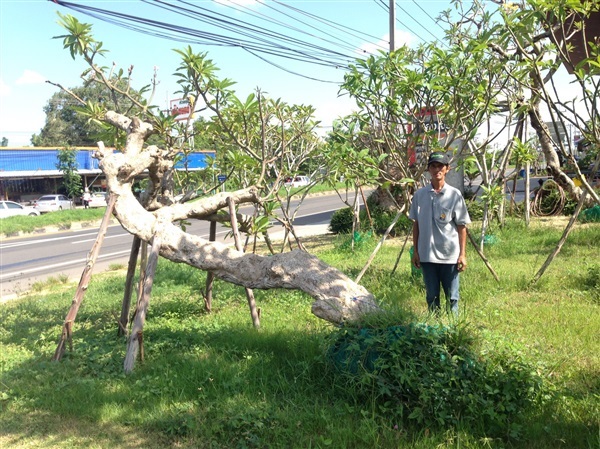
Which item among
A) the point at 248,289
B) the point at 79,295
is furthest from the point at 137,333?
the point at 248,289

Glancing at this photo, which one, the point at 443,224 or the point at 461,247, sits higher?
the point at 443,224

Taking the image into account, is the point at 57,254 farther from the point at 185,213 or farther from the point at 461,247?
the point at 461,247

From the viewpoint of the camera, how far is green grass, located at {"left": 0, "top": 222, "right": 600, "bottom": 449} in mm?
3109

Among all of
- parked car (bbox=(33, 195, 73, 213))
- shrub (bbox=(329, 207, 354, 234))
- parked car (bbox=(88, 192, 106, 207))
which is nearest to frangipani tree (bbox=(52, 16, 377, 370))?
shrub (bbox=(329, 207, 354, 234))

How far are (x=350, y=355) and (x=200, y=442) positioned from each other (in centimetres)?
111

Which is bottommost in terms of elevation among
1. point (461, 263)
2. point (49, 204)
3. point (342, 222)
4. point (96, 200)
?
point (49, 204)

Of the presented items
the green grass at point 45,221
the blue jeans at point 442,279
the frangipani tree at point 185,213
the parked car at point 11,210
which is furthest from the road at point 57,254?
the parked car at point 11,210

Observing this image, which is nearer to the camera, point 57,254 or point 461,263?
point 461,263

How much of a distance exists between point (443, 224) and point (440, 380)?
1.75 metres

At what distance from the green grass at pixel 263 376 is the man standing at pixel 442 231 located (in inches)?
16.8

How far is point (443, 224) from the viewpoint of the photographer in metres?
4.50

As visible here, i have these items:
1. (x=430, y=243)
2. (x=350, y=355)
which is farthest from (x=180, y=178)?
(x=350, y=355)

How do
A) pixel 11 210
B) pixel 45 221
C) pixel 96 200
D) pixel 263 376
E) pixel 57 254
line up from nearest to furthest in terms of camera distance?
pixel 263 376
pixel 57 254
pixel 45 221
pixel 11 210
pixel 96 200

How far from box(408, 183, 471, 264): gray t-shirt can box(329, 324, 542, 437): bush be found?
1234mm
